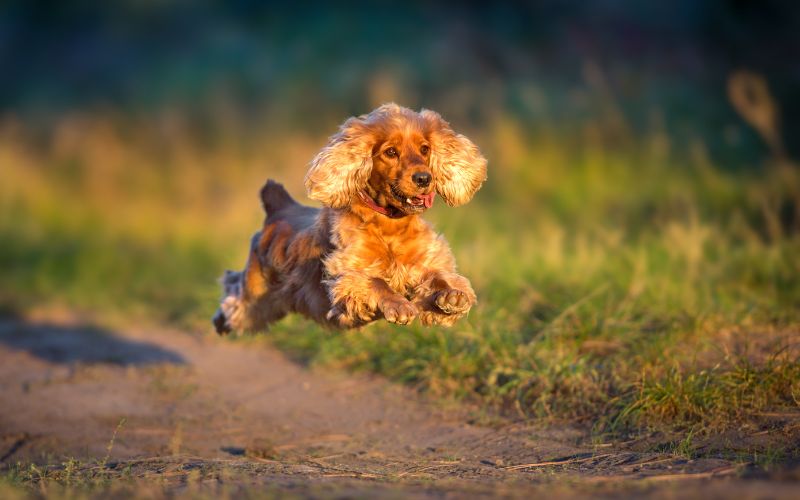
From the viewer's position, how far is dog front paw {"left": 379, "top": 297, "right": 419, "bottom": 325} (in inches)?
167

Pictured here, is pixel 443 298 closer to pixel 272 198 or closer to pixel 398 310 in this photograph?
pixel 398 310

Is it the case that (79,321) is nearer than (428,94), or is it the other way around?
(79,321)

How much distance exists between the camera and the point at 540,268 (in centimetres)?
741

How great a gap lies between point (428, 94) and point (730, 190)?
16.2ft

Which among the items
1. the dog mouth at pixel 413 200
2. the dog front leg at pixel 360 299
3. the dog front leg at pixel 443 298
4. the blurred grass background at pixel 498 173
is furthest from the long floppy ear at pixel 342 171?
the blurred grass background at pixel 498 173

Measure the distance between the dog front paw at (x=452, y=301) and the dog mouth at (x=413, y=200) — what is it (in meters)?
0.42

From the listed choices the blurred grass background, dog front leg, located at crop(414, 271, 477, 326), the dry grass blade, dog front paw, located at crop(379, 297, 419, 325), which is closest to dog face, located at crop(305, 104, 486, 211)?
dog front leg, located at crop(414, 271, 477, 326)

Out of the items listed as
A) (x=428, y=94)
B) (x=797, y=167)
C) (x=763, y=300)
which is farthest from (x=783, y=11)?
(x=763, y=300)

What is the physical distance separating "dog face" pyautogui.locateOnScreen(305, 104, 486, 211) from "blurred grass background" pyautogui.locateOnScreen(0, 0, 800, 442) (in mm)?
1450

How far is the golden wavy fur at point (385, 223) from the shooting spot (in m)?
4.46

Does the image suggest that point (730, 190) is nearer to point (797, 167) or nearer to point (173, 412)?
point (797, 167)

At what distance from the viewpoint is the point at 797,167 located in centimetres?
945

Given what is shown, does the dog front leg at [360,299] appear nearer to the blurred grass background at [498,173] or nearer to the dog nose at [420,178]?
the dog nose at [420,178]

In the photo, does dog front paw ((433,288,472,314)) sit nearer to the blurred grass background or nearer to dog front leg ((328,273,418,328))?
dog front leg ((328,273,418,328))
